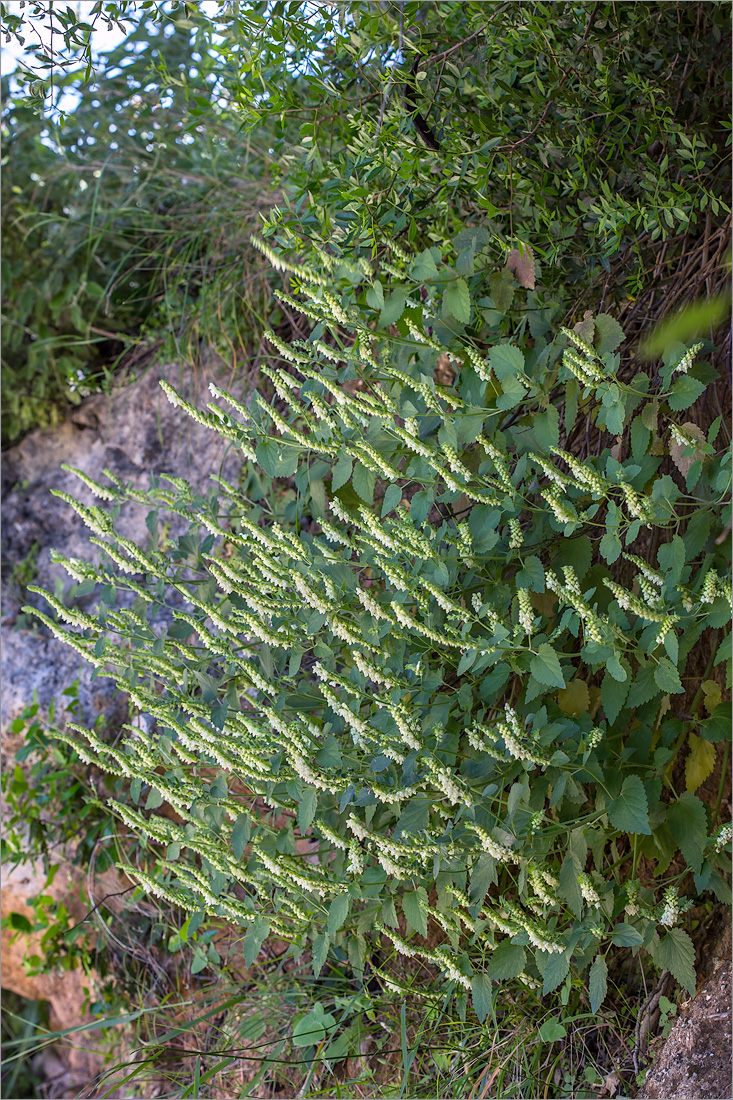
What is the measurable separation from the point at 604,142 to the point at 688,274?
0.30 m

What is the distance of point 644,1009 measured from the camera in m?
1.46

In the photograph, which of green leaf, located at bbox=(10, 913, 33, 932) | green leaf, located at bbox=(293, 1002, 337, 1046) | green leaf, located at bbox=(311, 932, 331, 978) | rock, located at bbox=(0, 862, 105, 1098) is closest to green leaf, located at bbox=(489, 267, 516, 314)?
green leaf, located at bbox=(311, 932, 331, 978)

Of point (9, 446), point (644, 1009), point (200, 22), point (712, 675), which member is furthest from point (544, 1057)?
point (9, 446)

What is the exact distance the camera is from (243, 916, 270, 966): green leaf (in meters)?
1.48

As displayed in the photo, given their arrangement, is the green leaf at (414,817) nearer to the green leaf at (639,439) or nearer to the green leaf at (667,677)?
the green leaf at (667,677)

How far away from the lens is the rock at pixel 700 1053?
1312mm

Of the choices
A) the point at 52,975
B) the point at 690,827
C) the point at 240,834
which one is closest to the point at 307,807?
the point at 240,834

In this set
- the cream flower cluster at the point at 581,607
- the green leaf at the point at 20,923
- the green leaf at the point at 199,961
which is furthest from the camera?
the green leaf at the point at 20,923

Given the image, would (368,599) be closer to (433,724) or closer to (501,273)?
(433,724)

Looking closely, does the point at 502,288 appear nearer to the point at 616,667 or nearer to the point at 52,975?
the point at 616,667

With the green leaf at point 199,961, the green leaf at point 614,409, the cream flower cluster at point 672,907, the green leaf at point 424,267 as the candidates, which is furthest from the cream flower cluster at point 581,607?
the green leaf at point 199,961

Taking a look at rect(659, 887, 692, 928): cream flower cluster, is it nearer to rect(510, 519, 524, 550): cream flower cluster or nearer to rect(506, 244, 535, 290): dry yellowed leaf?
rect(510, 519, 524, 550): cream flower cluster

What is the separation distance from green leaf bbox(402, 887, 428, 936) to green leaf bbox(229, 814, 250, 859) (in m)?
0.29

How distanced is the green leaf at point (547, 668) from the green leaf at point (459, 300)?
1.91 ft
